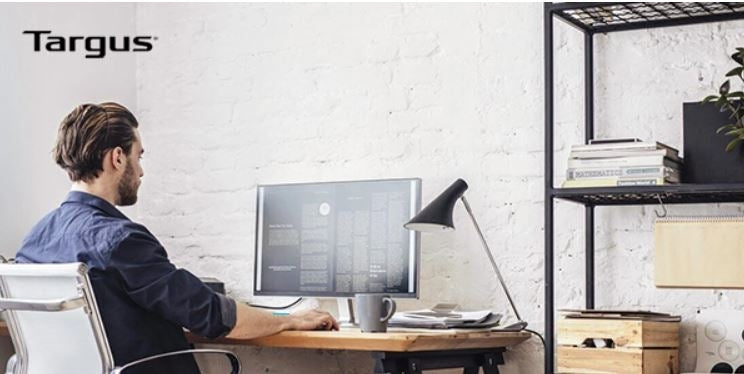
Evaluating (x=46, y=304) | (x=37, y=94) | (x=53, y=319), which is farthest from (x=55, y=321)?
(x=37, y=94)

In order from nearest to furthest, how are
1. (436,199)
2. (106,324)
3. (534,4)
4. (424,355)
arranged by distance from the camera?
Answer: 1. (106,324)
2. (424,355)
3. (436,199)
4. (534,4)

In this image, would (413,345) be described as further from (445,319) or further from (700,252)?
(700,252)

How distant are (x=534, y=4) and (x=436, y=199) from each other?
0.66 metres

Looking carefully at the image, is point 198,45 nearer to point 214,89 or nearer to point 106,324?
point 214,89

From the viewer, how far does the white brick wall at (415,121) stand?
3.19 meters

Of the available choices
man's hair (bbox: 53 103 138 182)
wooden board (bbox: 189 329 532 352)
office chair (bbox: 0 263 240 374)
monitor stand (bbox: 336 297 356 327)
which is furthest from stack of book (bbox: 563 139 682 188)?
man's hair (bbox: 53 103 138 182)

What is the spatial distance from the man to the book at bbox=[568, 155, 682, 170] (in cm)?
74

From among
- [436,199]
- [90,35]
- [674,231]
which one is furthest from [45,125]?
[674,231]

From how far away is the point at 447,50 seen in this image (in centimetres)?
350

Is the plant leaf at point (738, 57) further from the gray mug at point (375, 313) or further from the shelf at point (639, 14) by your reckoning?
the gray mug at point (375, 313)

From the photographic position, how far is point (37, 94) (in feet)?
12.4

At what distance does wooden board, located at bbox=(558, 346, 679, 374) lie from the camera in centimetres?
282

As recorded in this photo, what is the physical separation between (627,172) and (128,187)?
4.10 feet

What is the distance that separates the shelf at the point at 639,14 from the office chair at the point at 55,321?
129 cm
